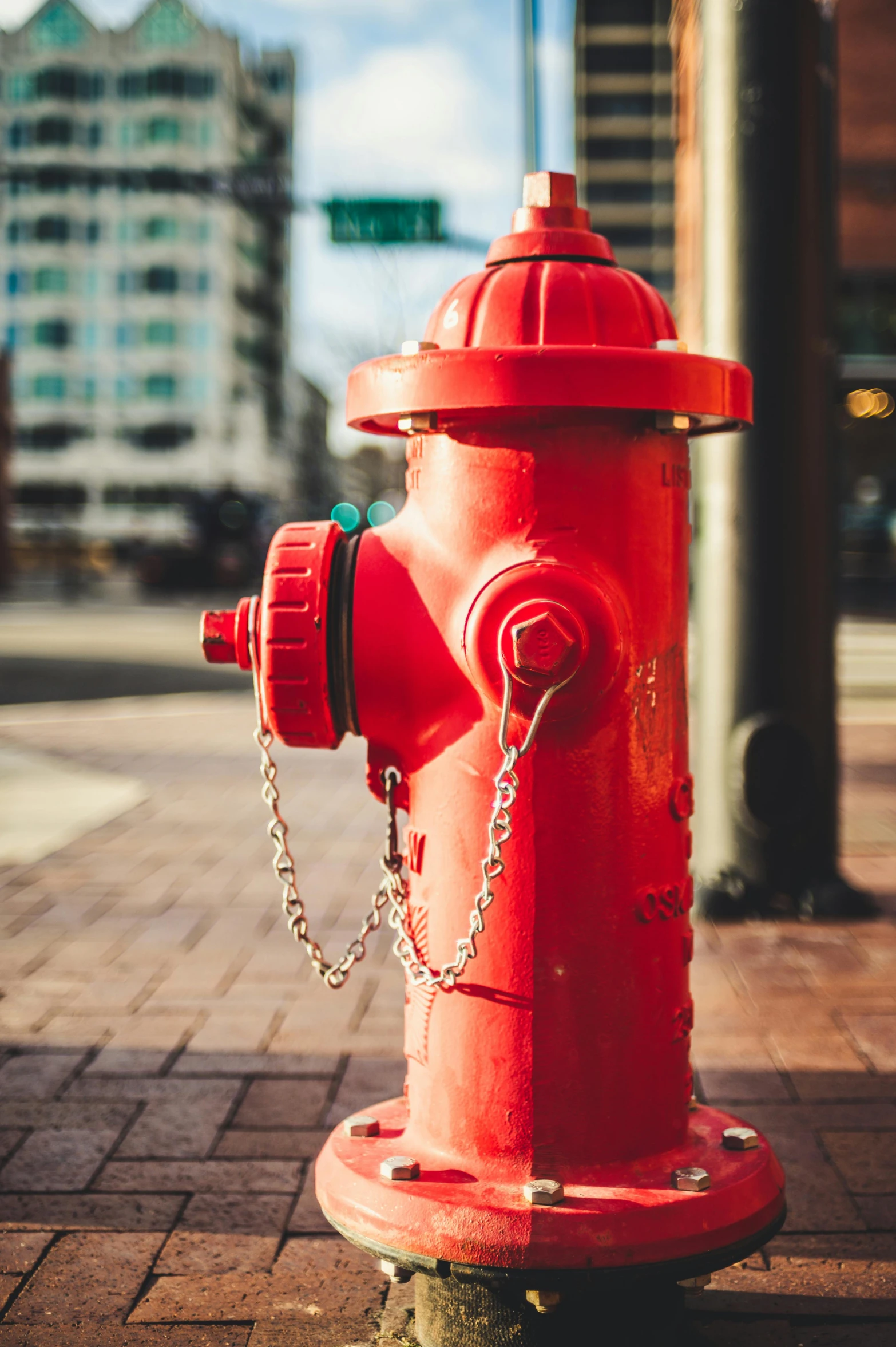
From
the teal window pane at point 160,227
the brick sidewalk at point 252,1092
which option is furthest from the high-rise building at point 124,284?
the brick sidewalk at point 252,1092

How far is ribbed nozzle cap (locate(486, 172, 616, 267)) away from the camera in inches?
71.2

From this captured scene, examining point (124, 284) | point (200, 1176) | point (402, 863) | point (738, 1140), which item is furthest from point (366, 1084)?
point (124, 284)

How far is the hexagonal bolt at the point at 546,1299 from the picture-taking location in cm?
159

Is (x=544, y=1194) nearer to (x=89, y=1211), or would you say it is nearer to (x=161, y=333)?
(x=89, y=1211)

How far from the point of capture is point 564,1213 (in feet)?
5.23

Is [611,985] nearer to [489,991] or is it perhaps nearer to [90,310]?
[489,991]

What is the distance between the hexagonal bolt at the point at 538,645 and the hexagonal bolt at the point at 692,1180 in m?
0.70

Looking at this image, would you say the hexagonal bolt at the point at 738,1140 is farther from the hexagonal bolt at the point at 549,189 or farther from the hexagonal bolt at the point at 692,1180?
the hexagonal bolt at the point at 549,189

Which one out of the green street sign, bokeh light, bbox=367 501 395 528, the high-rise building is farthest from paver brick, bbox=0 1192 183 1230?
the high-rise building

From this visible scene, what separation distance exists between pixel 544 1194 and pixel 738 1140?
0.36 metres

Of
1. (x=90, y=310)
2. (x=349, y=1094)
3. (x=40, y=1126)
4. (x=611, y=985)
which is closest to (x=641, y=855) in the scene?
(x=611, y=985)

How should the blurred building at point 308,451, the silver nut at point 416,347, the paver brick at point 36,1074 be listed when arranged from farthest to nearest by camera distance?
the blurred building at point 308,451
the paver brick at point 36,1074
the silver nut at point 416,347

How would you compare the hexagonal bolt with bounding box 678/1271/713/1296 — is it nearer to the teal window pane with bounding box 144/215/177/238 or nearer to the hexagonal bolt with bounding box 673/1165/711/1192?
the hexagonal bolt with bounding box 673/1165/711/1192

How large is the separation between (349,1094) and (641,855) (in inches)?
52.5
